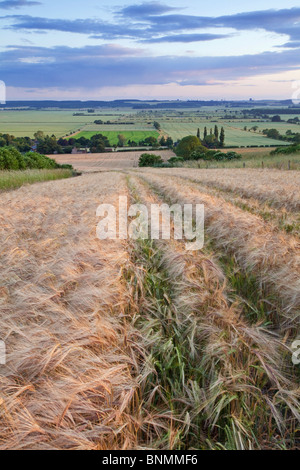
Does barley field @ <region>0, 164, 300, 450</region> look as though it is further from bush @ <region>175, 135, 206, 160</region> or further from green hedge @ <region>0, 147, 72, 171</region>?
bush @ <region>175, 135, 206, 160</region>

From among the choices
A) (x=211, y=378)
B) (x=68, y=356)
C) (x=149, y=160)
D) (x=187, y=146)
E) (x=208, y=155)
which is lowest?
(x=149, y=160)

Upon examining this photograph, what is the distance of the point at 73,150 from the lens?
3307 inches

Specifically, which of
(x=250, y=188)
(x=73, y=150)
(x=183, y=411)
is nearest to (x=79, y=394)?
(x=183, y=411)

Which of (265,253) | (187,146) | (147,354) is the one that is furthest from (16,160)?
(187,146)

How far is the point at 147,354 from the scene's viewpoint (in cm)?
212

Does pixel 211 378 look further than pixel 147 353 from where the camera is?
No

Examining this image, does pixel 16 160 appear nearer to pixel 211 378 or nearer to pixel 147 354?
pixel 147 354

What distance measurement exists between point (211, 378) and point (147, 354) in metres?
0.45

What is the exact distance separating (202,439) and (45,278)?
2.06 meters

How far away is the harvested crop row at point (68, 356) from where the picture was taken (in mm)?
1385

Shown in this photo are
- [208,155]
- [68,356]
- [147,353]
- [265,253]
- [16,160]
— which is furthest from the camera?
[208,155]

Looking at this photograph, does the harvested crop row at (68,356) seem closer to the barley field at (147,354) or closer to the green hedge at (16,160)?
the barley field at (147,354)

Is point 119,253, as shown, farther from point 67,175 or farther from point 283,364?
point 67,175

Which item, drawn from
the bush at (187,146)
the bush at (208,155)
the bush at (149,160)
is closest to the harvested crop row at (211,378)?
the bush at (208,155)
